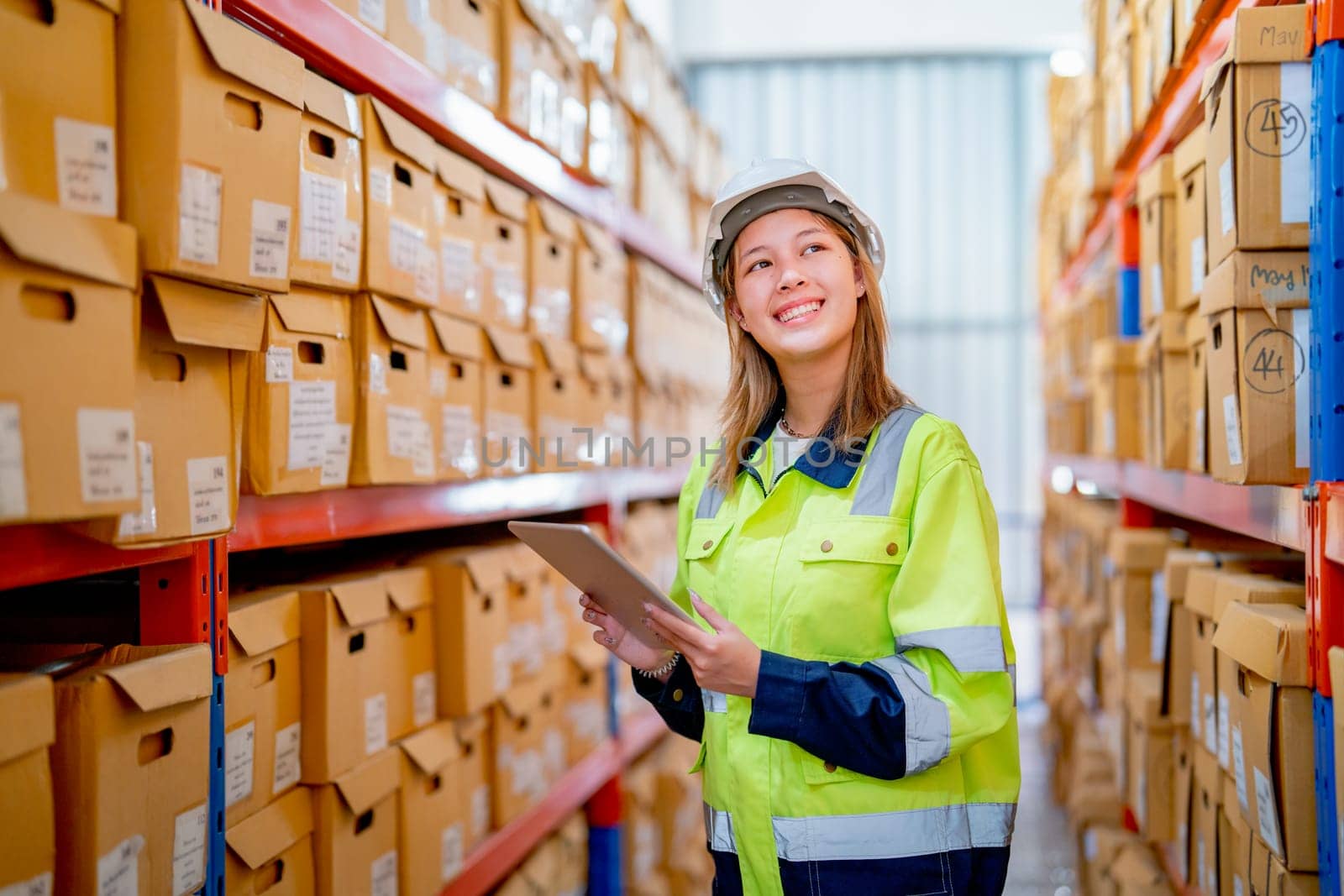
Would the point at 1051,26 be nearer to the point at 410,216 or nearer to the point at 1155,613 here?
the point at 1155,613

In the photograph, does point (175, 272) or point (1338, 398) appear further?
point (1338, 398)

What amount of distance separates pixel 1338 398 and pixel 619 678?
7.49ft

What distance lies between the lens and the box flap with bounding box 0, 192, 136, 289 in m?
A: 0.90

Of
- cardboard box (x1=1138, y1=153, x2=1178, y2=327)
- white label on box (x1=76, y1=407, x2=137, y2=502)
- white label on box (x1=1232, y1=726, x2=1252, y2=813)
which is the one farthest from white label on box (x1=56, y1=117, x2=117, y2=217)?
cardboard box (x1=1138, y1=153, x2=1178, y2=327)

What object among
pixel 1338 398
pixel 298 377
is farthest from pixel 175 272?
pixel 1338 398

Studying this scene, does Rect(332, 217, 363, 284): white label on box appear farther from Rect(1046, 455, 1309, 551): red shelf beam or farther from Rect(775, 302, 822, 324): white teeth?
Rect(1046, 455, 1309, 551): red shelf beam

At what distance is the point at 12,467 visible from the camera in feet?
3.00

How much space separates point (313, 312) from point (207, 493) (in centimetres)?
46

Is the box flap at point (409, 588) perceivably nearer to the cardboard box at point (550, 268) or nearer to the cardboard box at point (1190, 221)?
the cardboard box at point (550, 268)

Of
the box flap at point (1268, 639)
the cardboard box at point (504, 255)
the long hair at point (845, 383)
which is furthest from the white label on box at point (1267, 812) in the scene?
the cardboard box at point (504, 255)

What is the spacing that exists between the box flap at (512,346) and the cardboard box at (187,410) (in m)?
0.92

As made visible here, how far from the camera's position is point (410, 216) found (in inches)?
73.0

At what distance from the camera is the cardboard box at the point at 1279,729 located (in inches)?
54.9

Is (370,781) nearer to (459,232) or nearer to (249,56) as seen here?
(459,232)
